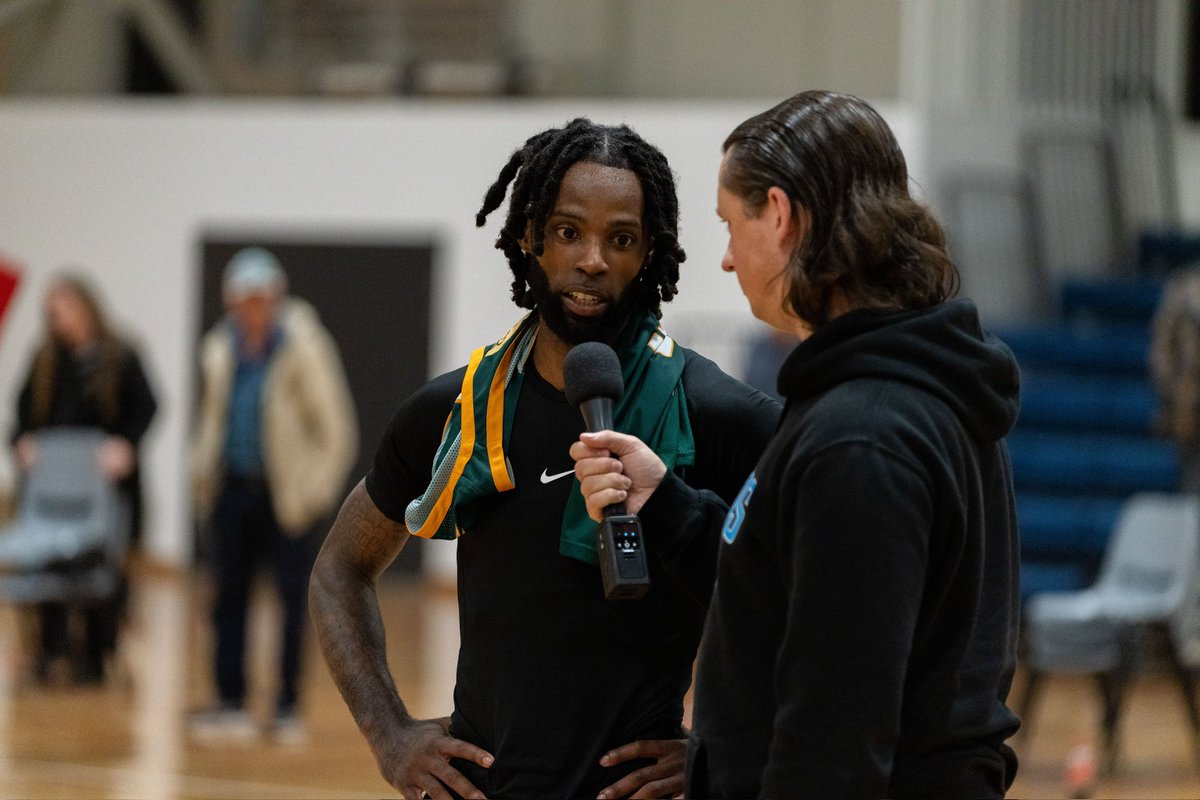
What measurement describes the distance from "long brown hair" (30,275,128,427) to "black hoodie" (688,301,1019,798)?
21.9 feet

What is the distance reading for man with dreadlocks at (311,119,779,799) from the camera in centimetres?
224

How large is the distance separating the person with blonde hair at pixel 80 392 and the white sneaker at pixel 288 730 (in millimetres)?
1581

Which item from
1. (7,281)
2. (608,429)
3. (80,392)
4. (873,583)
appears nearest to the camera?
(873,583)

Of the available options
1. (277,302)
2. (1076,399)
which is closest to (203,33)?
(277,302)

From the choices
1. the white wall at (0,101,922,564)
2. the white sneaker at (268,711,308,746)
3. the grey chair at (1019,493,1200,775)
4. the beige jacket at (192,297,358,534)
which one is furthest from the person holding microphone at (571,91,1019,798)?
the white wall at (0,101,922,564)

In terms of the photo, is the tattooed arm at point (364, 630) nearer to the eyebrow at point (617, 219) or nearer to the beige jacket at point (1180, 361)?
the eyebrow at point (617, 219)

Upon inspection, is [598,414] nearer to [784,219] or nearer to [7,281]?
[784,219]

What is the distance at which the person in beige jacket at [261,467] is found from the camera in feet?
22.9

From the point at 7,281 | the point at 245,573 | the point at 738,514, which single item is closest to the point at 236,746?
the point at 245,573

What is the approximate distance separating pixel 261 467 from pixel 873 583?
5.68 m

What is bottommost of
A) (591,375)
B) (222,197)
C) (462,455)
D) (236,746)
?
(236,746)

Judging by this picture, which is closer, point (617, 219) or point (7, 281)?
point (617, 219)

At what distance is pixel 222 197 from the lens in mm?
12195

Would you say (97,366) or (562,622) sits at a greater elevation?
(97,366)
